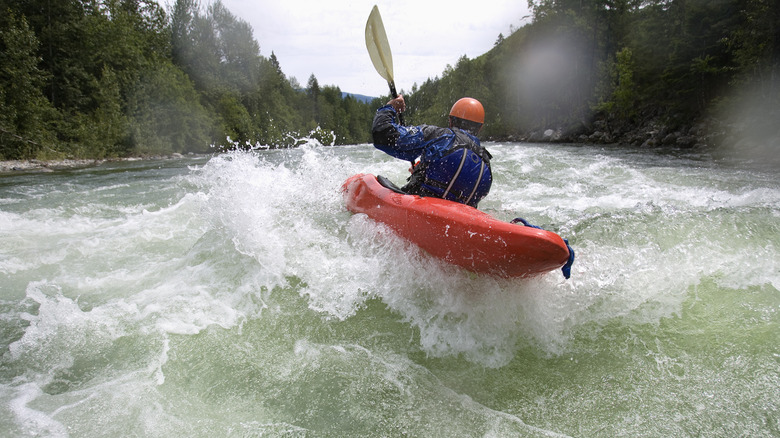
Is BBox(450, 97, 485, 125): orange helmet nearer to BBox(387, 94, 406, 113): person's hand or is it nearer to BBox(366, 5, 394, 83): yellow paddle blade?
BBox(387, 94, 406, 113): person's hand

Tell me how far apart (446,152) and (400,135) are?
19.8 inches

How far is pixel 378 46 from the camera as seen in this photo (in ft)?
17.2

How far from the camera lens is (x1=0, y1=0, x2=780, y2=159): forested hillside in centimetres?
1562

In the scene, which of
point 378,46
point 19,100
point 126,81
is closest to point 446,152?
point 378,46

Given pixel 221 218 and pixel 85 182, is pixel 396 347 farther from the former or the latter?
pixel 85 182

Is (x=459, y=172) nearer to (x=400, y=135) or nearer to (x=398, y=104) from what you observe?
(x=400, y=135)

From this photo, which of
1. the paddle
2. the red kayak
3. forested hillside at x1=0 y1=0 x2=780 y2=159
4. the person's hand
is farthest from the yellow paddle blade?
forested hillside at x1=0 y1=0 x2=780 y2=159

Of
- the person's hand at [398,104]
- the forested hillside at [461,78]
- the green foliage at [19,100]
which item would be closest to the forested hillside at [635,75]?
the forested hillside at [461,78]

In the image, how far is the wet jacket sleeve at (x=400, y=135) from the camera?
350 cm

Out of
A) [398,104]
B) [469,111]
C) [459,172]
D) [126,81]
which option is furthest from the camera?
[126,81]

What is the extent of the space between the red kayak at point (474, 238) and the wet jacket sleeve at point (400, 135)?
19.8 inches

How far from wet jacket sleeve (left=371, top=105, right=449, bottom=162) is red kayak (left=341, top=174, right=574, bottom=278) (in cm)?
50

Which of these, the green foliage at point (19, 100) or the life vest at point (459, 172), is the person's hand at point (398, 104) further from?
the green foliage at point (19, 100)

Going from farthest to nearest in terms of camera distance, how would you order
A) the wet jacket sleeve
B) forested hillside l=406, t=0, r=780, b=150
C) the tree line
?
1. the tree line
2. forested hillside l=406, t=0, r=780, b=150
3. the wet jacket sleeve
